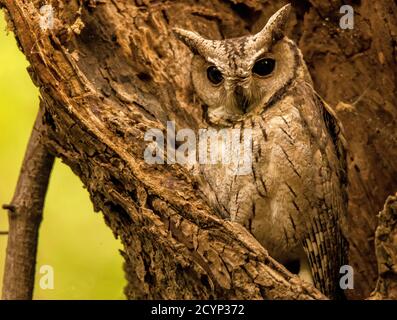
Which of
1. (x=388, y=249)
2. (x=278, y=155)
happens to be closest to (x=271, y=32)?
(x=278, y=155)

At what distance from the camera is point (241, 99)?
8.93ft

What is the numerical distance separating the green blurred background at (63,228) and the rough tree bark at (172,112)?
12 cm

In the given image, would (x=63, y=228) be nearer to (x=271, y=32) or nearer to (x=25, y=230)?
(x=25, y=230)

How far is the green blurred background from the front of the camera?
3.10 metres

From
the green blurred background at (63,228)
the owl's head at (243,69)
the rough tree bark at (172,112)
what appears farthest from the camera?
the green blurred background at (63,228)

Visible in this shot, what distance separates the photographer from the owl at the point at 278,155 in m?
2.73

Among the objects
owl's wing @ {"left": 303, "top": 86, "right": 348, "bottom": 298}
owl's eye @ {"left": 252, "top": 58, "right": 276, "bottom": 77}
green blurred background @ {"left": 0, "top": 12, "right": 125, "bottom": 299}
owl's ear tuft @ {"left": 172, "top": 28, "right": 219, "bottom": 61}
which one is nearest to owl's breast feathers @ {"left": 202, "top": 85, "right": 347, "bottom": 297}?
owl's wing @ {"left": 303, "top": 86, "right": 348, "bottom": 298}

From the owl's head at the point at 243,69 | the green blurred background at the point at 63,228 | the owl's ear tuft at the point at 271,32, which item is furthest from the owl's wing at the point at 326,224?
the green blurred background at the point at 63,228

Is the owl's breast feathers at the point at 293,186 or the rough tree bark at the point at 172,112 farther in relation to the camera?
the owl's breast feathers at the point at 293,186

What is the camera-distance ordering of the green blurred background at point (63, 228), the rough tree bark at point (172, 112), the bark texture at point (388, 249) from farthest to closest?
the green blurred background at point (63, 228)
the rough tree bark at point (172, 112)
the bark texture at point (388, 249)

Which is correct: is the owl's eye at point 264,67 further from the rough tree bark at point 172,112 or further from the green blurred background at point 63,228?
the green blurred background at point 63,228

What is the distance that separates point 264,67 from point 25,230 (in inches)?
41.4
